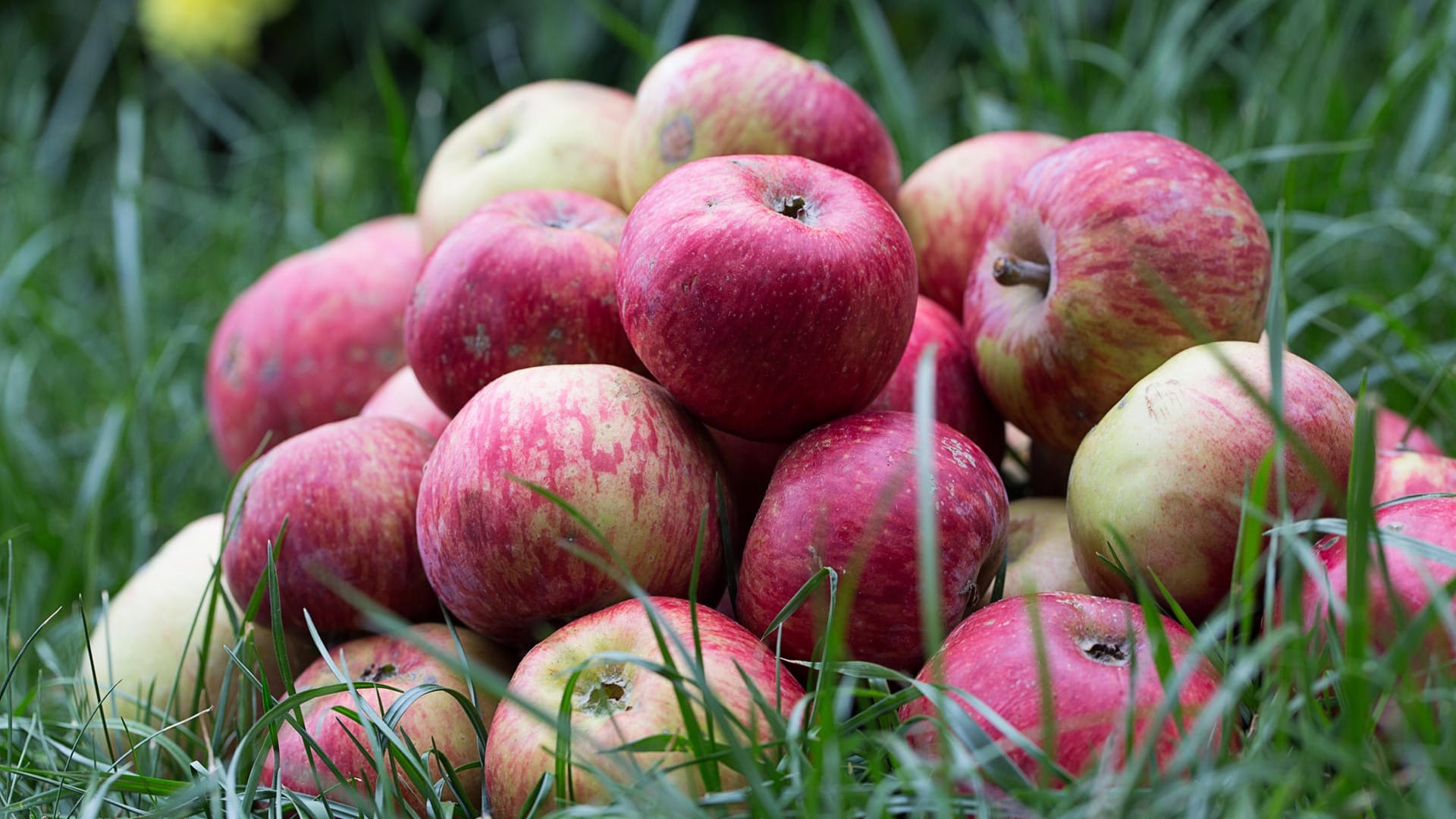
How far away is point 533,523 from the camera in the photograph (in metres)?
1.22

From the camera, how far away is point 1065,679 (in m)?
1.04

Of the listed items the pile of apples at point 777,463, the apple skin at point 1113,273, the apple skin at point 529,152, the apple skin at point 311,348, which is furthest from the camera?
the apple skin at point 311,348

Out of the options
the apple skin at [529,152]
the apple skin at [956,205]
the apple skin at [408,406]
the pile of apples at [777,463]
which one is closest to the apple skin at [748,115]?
the pile of apples at [777,463]

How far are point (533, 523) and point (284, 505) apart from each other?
0.38 metres

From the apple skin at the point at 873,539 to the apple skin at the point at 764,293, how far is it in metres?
0.08

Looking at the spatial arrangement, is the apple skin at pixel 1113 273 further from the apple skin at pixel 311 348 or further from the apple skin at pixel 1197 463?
the apple skin at pixel 311 348

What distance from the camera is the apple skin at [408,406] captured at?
5.79 feet

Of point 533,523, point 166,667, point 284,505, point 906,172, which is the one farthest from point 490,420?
point 906,172

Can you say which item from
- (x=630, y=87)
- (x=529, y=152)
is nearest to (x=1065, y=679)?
(x=529, y=152)

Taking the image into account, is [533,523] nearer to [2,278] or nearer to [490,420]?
[490,420]

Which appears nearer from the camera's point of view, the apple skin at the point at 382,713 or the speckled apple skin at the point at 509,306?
the apple skin at the point at 382,713

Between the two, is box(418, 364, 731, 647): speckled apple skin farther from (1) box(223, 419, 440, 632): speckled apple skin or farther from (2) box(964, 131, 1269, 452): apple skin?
(2) box(964, 131, 1269, 452): apple skin

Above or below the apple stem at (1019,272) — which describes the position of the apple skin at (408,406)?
below

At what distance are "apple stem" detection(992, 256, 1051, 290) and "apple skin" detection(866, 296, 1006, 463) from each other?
12cm
